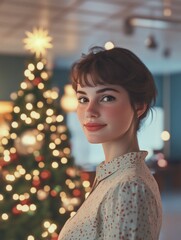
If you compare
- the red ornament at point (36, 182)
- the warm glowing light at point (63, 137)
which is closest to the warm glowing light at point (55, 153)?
the warm glowing light at point (63, 137)

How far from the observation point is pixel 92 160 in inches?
451

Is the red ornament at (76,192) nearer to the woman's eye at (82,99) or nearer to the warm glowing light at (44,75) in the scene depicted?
the warm glowing light at (44,75)

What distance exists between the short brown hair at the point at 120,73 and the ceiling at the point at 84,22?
304cm

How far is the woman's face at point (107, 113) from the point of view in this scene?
1.10 m

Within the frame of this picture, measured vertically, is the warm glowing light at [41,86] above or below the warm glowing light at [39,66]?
below

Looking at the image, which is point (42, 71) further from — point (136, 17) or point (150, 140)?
point (150, 140)

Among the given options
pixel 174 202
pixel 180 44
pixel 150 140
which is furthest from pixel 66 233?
pixel 150 140

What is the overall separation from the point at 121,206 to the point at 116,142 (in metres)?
0.21

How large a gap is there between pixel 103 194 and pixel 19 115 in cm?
276

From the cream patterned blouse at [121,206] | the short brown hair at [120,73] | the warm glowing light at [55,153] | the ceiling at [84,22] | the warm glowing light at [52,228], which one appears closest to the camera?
the cream patterned blouse at [121,206]

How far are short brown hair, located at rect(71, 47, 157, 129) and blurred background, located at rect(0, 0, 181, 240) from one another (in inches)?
5.9

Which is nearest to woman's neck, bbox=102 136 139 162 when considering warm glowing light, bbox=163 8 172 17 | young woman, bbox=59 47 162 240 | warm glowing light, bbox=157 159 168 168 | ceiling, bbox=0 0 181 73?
young woman, bbox=59 47 162 240

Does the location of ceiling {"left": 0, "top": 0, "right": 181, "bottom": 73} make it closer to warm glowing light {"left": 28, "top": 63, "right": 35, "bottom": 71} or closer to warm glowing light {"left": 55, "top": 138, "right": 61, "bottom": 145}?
warm glowing light {"left": 28, "top": 63, "right": 35, "bottom": 71}

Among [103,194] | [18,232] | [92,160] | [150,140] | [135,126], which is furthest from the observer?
[150,140]
